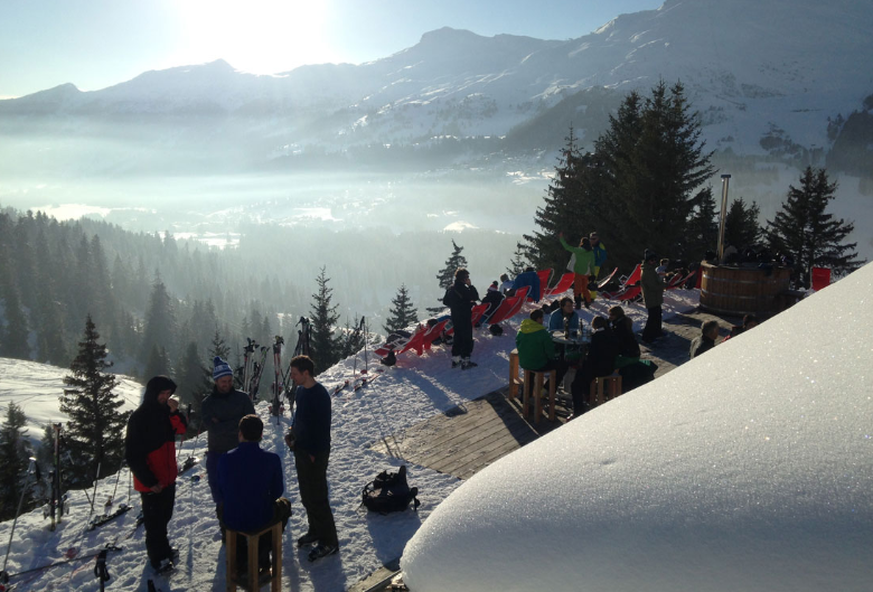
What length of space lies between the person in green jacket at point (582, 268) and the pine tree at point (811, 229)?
25.8 metres

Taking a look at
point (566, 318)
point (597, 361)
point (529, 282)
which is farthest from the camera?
point (529, 282)

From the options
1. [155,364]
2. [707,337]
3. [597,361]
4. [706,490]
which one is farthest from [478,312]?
[155,364]

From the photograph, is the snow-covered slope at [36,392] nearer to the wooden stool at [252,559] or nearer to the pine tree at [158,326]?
the pine tree at [158,326]

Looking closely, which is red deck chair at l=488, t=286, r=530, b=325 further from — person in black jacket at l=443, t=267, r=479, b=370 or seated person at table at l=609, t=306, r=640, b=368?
seated person at table at l=609, t=306, r=640, b=368

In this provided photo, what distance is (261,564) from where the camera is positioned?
453 cm

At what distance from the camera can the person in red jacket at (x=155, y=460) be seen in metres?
4.93

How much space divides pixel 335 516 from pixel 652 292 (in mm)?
7610

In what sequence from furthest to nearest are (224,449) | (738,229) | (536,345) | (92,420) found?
(738,229)
(92,420)
(536,345)
(224,449)

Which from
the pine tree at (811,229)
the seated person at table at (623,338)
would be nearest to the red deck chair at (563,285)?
the seated person at table at (623,338)

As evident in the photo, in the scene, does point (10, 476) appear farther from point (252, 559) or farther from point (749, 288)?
point (749, 288)

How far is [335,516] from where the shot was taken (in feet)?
19.7

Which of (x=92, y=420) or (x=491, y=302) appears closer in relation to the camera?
(x=491, y=302)

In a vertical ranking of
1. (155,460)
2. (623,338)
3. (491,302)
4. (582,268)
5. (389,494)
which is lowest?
(389,494)

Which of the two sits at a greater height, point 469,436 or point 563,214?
point 563,214
